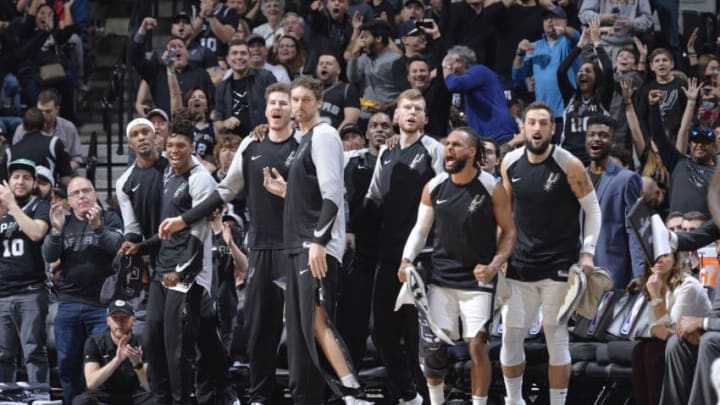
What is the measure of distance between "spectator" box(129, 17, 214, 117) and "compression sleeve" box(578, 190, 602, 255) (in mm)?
6803

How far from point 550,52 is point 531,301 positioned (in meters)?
5.56

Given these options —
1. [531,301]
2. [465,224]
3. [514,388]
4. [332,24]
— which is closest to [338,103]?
[332,24]

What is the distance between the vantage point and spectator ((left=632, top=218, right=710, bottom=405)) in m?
10.6

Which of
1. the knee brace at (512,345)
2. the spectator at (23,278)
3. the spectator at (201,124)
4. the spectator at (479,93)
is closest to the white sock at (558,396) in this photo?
the knee brace at (512,345)

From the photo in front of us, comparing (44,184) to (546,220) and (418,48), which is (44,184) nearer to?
(418,48)

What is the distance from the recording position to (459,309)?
10914 millimetres

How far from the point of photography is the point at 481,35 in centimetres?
1662

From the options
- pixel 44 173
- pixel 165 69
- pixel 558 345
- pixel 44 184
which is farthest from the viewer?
pixel 165 69

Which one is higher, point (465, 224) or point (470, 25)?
point (470, 25)

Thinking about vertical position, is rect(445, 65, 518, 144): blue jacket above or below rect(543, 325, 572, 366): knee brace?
above

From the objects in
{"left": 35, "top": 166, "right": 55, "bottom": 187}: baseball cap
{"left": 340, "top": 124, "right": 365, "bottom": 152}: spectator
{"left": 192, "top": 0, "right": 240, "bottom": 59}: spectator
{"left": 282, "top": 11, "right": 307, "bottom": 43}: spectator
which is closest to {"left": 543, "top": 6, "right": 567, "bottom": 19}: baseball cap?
{"left": 282, "top": 11, "right": 307, "bottom": 43}: spectator

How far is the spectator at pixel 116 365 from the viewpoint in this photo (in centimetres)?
1266

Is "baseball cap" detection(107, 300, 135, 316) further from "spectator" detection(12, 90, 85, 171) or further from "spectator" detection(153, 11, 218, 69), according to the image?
"spectator" detection(153, 11, 218, 69)

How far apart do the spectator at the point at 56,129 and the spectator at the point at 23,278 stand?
229cm
